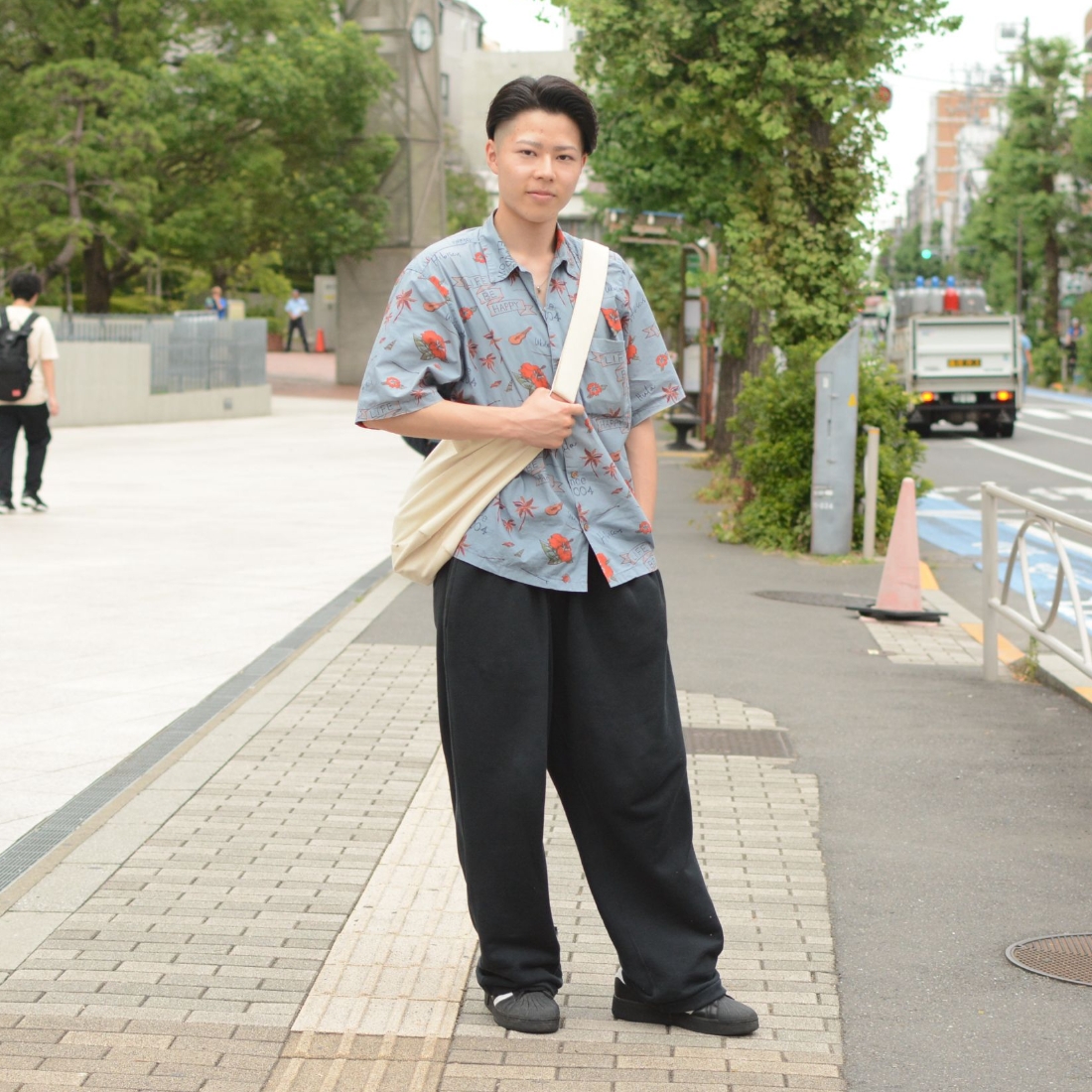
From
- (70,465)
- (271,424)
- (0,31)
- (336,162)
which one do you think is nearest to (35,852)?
(70,465)

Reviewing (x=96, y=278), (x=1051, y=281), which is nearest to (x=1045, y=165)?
(x=1051, y=281)

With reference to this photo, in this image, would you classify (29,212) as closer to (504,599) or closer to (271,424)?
(271,424)

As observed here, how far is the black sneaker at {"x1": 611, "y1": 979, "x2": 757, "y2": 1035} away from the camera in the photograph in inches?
140

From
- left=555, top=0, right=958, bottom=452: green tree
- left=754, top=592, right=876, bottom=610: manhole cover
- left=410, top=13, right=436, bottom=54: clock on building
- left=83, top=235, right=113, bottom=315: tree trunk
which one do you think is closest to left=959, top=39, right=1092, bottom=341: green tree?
left=410, top=13, right=436, bottom=54: clock on building

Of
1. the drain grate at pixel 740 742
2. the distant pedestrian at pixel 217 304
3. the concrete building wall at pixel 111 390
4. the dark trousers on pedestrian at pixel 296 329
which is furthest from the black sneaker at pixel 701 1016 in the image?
the dark trousers on pedestrian at pixel 296 329

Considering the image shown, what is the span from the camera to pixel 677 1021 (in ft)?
11.8

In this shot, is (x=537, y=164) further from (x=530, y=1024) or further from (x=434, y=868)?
(x=434, y=868)

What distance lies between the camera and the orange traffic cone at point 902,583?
963 centimetres

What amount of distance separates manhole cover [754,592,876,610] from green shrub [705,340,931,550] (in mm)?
2141

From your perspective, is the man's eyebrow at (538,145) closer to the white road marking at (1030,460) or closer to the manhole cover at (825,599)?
the manhole cover at (825,599)

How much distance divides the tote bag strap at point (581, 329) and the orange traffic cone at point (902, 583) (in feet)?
21.2

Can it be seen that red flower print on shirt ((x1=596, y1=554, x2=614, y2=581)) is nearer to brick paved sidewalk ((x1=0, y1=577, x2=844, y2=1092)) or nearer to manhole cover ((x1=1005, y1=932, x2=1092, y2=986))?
brick paved sidewalk ((x1=0, y1=577, x2=844, y2=1092))

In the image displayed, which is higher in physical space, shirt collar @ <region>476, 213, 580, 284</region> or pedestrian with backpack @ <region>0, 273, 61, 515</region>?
shirt collar @ <region>476, 213, 580, 284</region>

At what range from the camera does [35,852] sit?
4.84 metres
